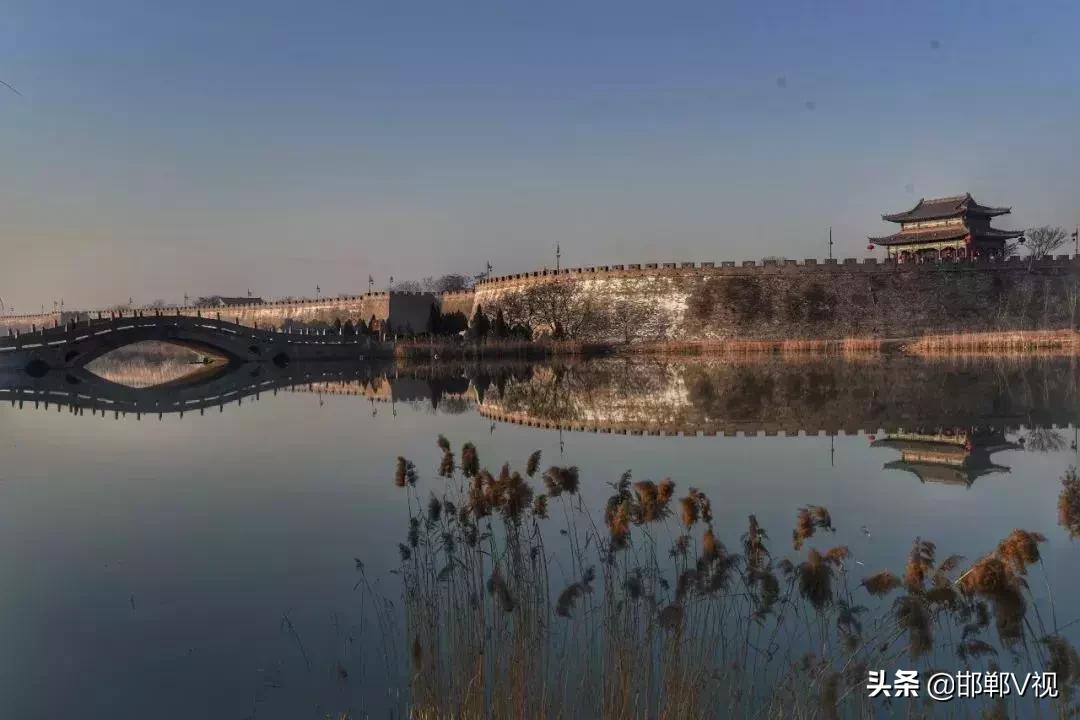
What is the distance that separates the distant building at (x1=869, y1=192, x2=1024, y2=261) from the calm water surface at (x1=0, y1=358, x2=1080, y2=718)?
3411cm

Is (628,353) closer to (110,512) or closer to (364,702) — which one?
(110,512)

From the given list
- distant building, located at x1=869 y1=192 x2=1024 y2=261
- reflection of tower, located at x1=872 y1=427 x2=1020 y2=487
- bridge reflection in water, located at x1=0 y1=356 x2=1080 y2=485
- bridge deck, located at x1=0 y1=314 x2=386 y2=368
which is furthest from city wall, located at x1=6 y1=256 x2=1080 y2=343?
reflection of tower, located at x1=872 y1=427 x2=1020 y2=487

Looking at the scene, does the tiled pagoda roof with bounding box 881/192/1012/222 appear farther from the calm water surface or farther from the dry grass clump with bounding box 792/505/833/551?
the dry grass clump with bounding box 792/505/833/551

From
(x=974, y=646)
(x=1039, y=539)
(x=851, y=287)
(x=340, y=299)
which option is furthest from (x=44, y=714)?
(x=340, y=299)

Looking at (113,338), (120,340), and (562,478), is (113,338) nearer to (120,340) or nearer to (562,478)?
(120,340)

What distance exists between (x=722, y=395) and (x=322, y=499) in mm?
13590

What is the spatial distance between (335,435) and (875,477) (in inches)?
345

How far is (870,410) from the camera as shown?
56.3 feet

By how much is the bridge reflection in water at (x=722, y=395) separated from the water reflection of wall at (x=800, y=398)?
0.04 metres

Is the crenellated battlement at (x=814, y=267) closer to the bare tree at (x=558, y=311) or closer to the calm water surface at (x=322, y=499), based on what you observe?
the bare tree at (x=558, y=311)

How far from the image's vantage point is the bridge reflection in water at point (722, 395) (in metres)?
14.5

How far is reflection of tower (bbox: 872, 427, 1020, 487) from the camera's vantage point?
10.2 metres

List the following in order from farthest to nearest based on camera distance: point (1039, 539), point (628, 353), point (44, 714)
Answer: point (628, 353) < point (44, 714) < point (1039, 539)

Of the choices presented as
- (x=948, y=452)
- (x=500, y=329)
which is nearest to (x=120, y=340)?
(x=500, y=329)
